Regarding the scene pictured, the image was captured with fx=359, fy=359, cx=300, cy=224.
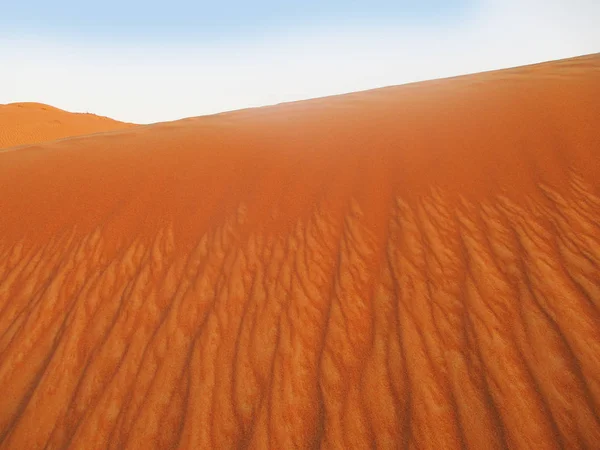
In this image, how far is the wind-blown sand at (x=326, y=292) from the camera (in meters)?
1.80

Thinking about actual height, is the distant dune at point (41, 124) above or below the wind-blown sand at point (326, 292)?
above

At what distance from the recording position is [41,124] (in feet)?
66.9

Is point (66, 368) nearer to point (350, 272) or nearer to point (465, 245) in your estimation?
point (350, 272)

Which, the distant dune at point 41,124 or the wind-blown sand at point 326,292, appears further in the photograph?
the distant dune at point 41,124

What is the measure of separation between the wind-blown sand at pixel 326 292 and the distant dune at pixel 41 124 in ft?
54.9

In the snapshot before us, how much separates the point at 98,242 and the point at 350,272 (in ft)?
7.95

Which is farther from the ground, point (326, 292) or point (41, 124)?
point (41, 124)

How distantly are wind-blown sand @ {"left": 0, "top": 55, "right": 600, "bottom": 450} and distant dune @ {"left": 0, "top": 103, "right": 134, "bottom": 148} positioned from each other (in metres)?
16.7

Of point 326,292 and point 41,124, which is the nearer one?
point 326,292

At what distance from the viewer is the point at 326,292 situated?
8.18 ft

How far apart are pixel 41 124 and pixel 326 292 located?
2408 cm

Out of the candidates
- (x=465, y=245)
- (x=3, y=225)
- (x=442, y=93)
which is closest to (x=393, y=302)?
(x=465, y=245)

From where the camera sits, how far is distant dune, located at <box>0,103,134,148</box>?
725 inches

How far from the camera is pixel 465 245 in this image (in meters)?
2.59
